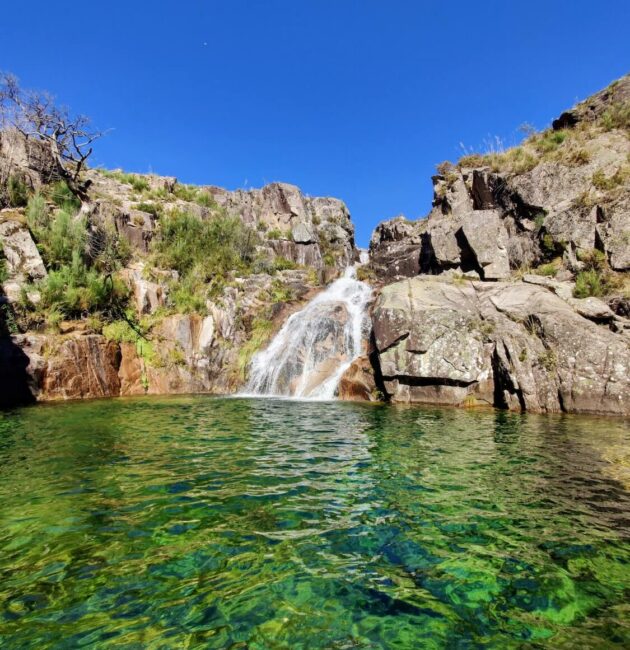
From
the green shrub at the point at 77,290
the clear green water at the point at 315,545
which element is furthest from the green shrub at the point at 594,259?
the green shrub at the point at 77,290

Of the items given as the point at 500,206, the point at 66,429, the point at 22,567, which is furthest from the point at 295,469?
the point at 500,206

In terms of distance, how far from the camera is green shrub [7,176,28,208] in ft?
73.6

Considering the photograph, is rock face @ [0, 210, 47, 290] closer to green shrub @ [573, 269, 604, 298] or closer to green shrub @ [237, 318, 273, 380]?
green shrub @ [237, 318, 273, 380]

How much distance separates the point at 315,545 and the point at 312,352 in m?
14.0

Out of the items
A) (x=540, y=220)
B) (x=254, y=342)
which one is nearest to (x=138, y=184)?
(x=254, y=342)

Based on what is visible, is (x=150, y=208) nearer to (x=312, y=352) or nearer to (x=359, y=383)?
(x=312, y=352)

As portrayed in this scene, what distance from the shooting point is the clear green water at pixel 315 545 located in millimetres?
2801

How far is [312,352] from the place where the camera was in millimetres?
17953

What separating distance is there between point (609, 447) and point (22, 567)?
9046 mm

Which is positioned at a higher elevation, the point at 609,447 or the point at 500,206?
the point at 500,206

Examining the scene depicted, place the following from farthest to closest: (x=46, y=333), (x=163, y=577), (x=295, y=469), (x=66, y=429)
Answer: (x=46, y=333)
(x=66, y=429)
(x=295, y=469)
(x=163, y=577)

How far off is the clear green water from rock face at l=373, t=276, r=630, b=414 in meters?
4.31

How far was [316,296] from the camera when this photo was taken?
22.6 metres

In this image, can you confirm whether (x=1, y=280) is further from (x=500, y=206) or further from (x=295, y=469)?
(x=500, y=206)
